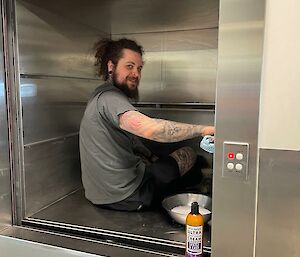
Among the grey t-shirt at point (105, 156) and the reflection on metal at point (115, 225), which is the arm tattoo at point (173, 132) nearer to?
the grey t-shirt at point (105, 156)

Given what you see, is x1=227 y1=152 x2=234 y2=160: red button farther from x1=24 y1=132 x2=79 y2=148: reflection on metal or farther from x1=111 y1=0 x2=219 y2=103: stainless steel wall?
x1=111 y1=0 x2=219 y2=103: stainless steel wall

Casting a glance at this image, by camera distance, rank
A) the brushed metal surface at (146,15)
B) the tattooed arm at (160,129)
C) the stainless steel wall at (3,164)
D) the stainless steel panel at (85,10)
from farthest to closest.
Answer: the brushed metal surface at (146,15) → the stainless steel panel at (85,10) → the tattooed arm at (160,129) → the stainless steel wall at (3,164)

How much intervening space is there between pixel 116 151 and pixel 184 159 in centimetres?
47

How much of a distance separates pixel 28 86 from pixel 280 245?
1.25 meters

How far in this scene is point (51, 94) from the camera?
5.76ft

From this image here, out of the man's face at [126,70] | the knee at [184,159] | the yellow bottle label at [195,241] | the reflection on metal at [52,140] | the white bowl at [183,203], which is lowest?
the white bowl at [183,203]

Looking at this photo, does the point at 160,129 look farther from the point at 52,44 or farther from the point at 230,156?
the point at 52,44

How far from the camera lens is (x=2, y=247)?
4.42 feet

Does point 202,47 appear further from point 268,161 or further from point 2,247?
point 2,247

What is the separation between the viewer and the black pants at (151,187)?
1733 mm

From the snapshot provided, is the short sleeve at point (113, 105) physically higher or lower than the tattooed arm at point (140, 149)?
higher

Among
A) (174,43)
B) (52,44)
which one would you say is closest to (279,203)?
(52,44)

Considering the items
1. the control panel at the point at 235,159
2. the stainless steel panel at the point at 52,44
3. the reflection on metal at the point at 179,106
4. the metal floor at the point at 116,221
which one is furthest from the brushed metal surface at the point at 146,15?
the control panel at the point at 235,159

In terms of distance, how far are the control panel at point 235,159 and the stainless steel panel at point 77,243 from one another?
448mm
